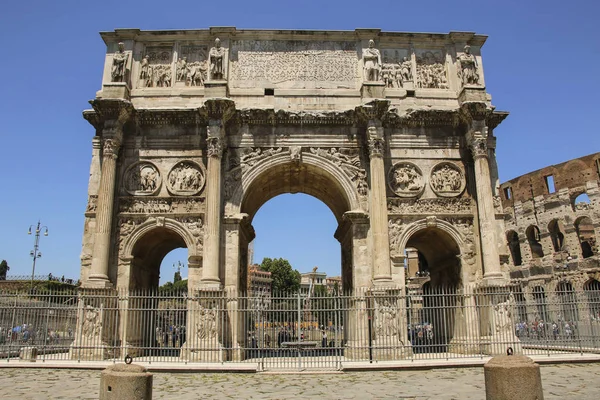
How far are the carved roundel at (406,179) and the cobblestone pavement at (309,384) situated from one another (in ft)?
21.2

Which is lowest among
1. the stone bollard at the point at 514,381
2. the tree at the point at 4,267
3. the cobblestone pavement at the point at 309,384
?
the cobblestone pavement at the point at 309,384

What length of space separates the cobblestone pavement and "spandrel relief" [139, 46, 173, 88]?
9.71 meters

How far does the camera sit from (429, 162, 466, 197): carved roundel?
1659 centimetres

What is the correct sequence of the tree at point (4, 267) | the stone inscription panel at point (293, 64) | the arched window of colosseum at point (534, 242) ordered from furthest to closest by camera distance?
1. the tree at point (4, 267)
2. the arched window of colosseum at point (534, 242)
3. the stone inscription panel at point (293, 64)

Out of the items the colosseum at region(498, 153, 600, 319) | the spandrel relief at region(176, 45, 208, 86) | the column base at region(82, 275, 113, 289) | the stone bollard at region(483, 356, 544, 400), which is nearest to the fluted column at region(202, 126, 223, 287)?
the spandrel relief at region(176, 45, 208, 86)

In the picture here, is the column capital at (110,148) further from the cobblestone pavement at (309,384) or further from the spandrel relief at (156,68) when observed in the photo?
the cobblestone pavement at (309,384)

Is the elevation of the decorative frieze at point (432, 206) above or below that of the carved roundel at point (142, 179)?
below

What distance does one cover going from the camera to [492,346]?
46.3ft

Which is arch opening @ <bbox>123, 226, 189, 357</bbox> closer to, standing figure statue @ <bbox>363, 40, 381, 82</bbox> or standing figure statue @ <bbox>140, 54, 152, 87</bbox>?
standing figure statue @ <bbox>140, 54, 152, 87</bbox>

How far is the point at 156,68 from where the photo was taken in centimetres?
1753

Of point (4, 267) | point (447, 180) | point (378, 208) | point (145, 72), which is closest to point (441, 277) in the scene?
point (447, 180)

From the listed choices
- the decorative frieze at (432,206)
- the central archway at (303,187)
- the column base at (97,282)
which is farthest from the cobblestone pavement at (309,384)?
the decorative frieze at (432,206)

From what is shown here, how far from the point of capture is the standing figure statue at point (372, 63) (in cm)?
1669

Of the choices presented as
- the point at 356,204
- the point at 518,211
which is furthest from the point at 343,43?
the point at 518,211
